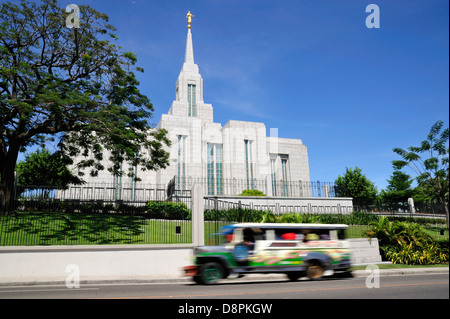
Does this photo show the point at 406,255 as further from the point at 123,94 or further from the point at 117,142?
the point at 123,94

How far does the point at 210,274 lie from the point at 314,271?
3.89 meters

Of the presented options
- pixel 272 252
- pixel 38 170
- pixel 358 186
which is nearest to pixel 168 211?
pixel 272 252

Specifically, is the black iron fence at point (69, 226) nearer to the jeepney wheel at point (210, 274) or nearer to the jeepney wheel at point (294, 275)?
the jeepney wheel at point (210, 274)

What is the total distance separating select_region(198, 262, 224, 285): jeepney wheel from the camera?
9.52 metres

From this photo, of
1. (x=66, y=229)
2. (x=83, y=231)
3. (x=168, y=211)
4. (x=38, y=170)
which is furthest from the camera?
(x=38, y=170)

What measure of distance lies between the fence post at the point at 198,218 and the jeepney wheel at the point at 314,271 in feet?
16.6

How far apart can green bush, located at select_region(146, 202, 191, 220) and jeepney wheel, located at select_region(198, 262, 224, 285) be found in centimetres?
1087

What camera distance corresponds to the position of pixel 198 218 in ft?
45.8

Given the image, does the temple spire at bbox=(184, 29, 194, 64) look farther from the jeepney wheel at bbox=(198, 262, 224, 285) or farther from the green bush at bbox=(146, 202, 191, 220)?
the jeepney wheel at bbox=(198, 262, 224, 285)

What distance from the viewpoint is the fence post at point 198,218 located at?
13.7 meters

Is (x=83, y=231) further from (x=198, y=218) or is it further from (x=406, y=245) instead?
(x=406, y=245)

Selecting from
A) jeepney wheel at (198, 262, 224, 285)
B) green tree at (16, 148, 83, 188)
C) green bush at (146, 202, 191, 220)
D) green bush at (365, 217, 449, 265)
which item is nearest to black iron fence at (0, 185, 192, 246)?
green bush at (146, 202, 191, 220)
